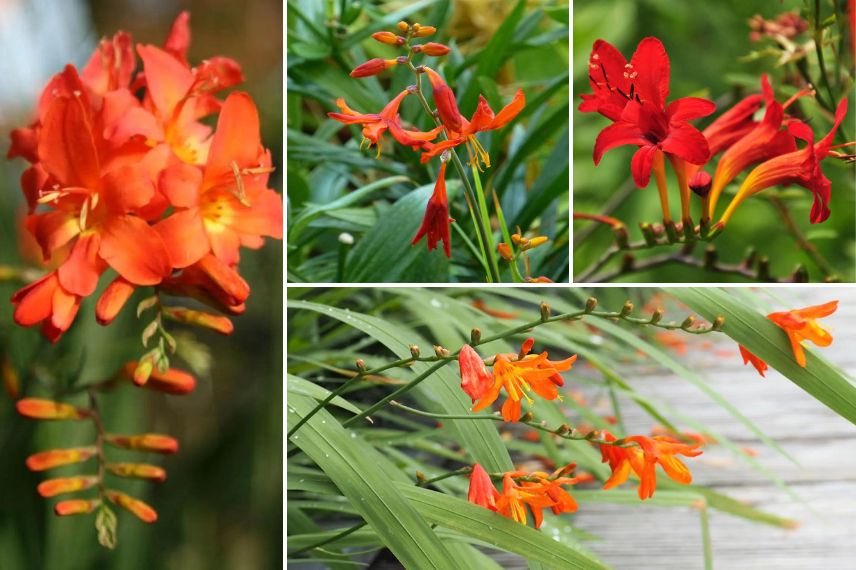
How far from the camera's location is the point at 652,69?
0.75m

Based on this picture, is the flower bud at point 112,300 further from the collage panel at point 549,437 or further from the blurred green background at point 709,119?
the blurred green background at point 709,119

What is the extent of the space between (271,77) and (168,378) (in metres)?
0.28

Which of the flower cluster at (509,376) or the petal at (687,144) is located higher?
the petal at (687,144)

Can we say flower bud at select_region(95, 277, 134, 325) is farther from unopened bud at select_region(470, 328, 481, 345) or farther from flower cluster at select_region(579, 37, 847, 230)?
flower cluster at select_region(579, 37, 847, 230)

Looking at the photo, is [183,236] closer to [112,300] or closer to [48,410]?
[112,300]

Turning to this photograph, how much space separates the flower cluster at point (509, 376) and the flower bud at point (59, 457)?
35 centimetres

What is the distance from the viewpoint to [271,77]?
81cm

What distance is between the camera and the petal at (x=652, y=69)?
75 cm

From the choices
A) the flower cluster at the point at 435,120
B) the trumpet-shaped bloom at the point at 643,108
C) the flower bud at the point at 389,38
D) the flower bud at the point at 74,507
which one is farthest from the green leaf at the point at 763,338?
the flower bud at the point at 74,507

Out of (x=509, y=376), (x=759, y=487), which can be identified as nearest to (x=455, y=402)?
(x=509, y=376)

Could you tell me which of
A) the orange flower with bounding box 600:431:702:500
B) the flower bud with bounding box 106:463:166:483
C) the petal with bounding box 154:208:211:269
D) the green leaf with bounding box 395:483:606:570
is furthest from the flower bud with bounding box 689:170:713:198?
the flower bud with bounding box 106:463:166:483

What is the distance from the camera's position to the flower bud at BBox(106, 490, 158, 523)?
79 centimetres

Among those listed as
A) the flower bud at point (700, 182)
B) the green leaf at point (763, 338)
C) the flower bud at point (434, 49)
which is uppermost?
the flower bud at point (434, 49)

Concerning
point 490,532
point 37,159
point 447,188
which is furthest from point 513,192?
point 37,159
